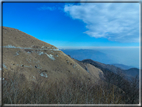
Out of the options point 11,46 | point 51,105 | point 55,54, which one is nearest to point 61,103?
point 51,105

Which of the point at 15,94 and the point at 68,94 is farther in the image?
the point at 68,94

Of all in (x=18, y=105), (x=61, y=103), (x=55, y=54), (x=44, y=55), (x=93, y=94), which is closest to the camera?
(x=18, y=105)

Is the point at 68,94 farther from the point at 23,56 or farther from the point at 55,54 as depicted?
the point at 55,54

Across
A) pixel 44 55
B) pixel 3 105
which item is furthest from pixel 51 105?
pixel 44 55

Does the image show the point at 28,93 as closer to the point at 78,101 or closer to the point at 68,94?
the point at 68,94

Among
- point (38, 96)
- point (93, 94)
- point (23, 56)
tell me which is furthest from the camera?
point (23, 56)

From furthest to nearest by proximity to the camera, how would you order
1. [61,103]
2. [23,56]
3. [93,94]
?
1. [23,56]
2. [93,94]
3. [61,103]

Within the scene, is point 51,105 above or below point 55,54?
below

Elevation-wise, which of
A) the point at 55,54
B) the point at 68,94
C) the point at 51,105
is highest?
the point at 55,54

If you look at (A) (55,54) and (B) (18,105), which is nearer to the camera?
(B) (18,105)
